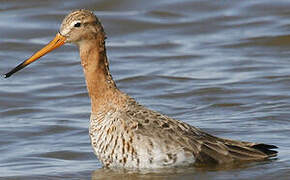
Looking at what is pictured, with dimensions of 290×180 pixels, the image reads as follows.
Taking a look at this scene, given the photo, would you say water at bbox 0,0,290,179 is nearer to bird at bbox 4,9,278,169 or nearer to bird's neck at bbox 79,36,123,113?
bird at bbox 4,9,278,169

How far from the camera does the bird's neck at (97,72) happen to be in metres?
11.7

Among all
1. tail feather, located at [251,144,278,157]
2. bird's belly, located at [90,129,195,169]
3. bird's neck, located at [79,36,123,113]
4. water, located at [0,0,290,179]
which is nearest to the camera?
bird's belly, located at [90,129,195,169]

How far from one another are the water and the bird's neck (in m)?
1.07

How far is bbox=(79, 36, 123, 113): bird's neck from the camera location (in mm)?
11711

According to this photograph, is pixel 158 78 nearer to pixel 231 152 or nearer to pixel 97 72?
pixel 97 72

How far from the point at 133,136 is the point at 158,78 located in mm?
6485

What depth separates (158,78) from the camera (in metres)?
17.3

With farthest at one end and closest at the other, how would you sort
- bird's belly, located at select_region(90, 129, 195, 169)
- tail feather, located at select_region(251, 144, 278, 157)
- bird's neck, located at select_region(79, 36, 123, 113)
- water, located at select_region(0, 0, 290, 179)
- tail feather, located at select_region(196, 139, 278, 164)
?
water, located at select_region(0, 0, 290, 179)
bird's neck, located at select_region(79, 36, 123, 113)
tail feather, located at select_region(251, 144, 278, 157)
tail feather, located at select_region(196, 139, 278, 164)
bird's belly, located at select_region(90, 129, 195, 169)

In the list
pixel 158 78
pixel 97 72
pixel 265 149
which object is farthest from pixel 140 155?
pixel 158 78

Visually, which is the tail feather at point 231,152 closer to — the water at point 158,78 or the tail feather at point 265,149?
the tail feather at point 265,149

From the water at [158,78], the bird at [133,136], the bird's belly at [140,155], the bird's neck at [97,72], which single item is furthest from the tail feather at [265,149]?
the bird's neck at [97,72]

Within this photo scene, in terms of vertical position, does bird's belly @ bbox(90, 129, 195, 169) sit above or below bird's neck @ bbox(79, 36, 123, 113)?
below

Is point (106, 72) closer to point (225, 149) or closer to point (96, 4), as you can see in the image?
point (225, 149)

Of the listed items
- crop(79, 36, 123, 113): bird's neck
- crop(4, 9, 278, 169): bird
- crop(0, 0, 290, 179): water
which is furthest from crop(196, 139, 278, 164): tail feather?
crop(79, 36, 123, 113): bird's neck
